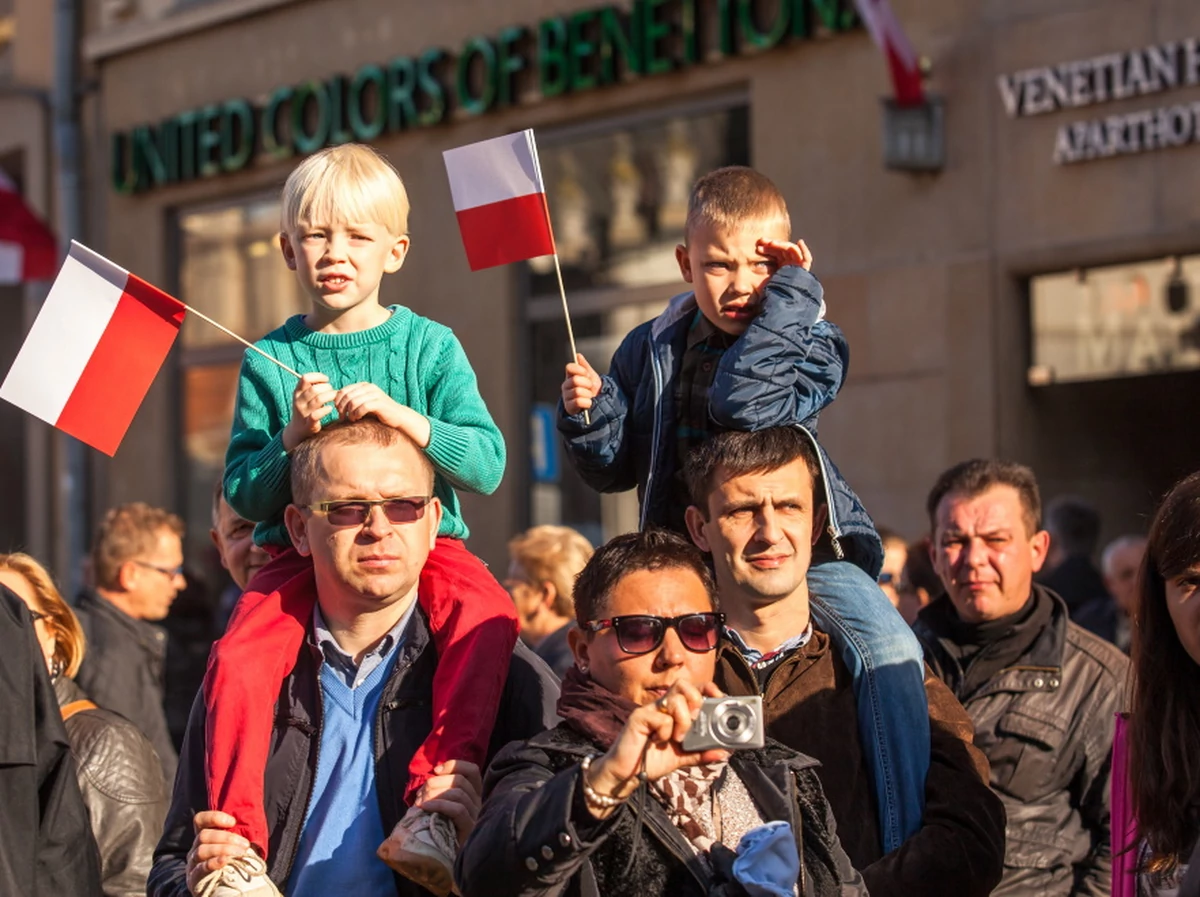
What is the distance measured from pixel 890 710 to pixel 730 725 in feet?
3.51

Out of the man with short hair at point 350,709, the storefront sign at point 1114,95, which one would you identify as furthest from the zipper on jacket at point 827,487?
the storefront sign at point 1114,95

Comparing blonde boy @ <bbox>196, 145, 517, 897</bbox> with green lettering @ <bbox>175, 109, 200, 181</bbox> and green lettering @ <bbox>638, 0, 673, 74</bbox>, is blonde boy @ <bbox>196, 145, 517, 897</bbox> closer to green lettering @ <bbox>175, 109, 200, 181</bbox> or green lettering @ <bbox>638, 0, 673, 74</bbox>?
green lettering @ <bbox>638, 0, 673, 74</bbox>

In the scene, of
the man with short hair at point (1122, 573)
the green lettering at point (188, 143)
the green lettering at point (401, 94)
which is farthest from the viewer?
the green lettering at point (188, 143)

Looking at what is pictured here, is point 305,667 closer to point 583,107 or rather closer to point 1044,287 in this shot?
point 1044,287

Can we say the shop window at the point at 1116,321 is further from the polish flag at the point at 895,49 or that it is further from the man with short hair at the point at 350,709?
the man with short hair at the point at 350,709

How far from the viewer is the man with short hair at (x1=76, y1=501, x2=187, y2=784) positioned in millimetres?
7797

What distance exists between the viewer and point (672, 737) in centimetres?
350

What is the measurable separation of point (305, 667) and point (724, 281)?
4.21 feet

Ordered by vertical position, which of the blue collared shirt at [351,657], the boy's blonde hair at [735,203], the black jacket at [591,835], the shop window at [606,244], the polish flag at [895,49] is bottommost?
the black jacket at [591,835]

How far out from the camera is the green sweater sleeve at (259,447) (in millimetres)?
4438

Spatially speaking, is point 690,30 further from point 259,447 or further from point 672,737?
point 672,737

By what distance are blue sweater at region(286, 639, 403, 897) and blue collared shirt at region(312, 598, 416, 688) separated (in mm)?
27

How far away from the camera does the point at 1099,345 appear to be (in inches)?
441

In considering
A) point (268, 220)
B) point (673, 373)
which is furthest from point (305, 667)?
point (268, 220)
